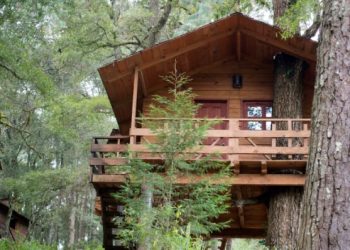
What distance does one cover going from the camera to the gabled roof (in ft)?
38.1

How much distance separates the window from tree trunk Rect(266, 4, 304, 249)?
81 centimetres

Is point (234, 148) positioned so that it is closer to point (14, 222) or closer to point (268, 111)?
point (268, 111)

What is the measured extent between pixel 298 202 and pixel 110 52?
14994mm

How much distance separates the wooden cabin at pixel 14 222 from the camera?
21094 mm

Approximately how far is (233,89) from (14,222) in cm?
1426

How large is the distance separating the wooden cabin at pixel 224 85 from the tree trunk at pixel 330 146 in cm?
532

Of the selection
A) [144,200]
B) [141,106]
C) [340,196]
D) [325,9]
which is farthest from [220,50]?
[340,196]

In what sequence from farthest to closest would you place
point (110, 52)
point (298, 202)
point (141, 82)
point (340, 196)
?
1. point (110, 52)
2. point (141, 82)
3. point (298, 202)
4. point (340, 196)

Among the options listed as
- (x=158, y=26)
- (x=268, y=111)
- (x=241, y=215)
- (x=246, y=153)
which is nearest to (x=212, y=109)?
(x=268, y=111)

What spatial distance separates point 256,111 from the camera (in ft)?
42.0

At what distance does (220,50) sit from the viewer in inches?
508

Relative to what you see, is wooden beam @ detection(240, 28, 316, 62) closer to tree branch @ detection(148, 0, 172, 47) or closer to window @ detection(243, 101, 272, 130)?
window @ detection(243, 101, 272, 130)

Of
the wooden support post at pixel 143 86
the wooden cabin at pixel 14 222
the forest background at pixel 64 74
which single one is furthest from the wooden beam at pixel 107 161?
the wooden cabin at pixel 14 222

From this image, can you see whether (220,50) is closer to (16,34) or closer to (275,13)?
(275,13)
